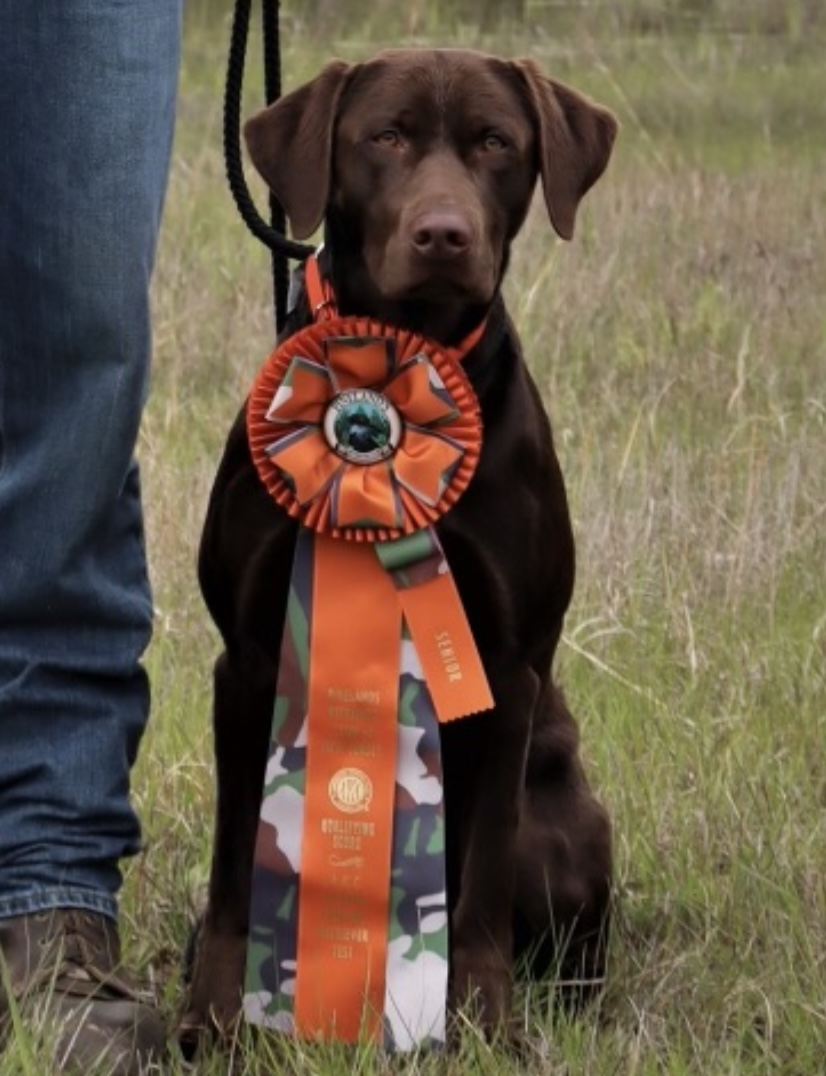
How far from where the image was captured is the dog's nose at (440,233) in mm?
2883

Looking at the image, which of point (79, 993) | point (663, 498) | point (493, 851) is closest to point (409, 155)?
point (493, 851)

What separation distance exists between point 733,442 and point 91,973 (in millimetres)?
2736

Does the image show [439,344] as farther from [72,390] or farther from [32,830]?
[32,830]

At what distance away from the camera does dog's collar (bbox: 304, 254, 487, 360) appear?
122 inches

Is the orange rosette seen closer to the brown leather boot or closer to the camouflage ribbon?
the camouflage ribbon

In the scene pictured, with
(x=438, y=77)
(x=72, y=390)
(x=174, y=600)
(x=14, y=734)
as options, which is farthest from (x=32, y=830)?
(x=174, y=600)

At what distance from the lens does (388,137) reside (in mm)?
3012

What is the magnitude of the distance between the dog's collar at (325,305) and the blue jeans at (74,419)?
0.67 feet

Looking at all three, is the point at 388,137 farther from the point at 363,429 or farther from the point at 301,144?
the point at 363,429

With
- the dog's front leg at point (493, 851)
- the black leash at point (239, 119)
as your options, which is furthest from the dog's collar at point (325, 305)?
the dog's front leg at point (493, 851)

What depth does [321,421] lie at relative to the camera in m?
3.12

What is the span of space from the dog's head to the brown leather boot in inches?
33.9

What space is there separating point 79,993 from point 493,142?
1.13m

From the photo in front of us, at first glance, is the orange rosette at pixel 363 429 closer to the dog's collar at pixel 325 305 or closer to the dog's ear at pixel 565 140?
the dog's collar at pixel 325 305
